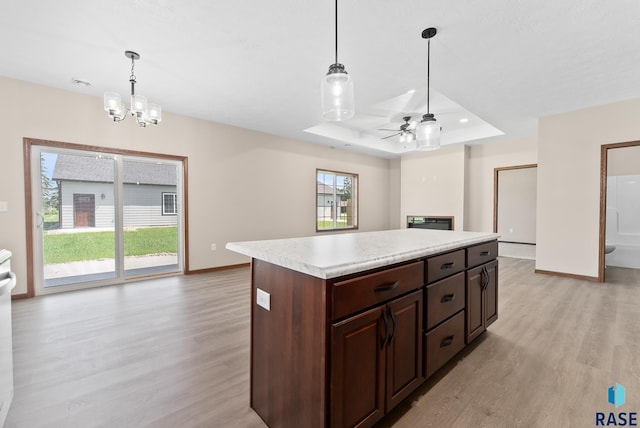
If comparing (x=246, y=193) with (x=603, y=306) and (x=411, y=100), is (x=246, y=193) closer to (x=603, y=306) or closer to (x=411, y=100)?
(x=411, y=100)

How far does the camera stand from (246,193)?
526 cm

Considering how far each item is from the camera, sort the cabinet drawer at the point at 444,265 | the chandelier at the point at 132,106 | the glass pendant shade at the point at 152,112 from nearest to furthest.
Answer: the cabinet drawer at the point at 444,265 < the chandelier at the point at 132,106 < the glass pendant shade at the point at 152,112

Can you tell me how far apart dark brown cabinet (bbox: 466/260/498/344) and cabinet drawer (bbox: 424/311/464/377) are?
16cm

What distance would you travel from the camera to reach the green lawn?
11.8 feet

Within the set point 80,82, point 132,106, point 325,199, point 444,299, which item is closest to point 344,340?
point 444,299

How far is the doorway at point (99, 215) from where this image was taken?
3.48m

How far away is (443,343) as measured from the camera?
70.7 inches

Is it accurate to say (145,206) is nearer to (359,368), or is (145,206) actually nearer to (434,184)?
(359,368)

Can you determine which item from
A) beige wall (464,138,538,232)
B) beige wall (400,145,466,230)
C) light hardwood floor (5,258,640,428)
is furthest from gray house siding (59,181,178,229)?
beige wall (464,138,538,232)

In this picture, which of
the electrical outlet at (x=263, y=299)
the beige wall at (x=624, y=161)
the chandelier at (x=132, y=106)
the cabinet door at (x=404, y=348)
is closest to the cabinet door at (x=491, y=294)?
the cabinet door at (x=404, y=348)

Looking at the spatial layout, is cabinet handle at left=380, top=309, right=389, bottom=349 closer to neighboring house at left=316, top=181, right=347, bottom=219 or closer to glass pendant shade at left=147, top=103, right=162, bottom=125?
glass pendant shade at left=147, top=103, right=162, bottom=125

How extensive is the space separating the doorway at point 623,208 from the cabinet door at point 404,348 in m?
5.60

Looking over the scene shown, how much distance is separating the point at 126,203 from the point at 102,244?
0.65 metres

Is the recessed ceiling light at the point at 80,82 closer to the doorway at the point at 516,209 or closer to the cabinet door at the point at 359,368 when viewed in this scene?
the cabinet door at the point at 359,368
